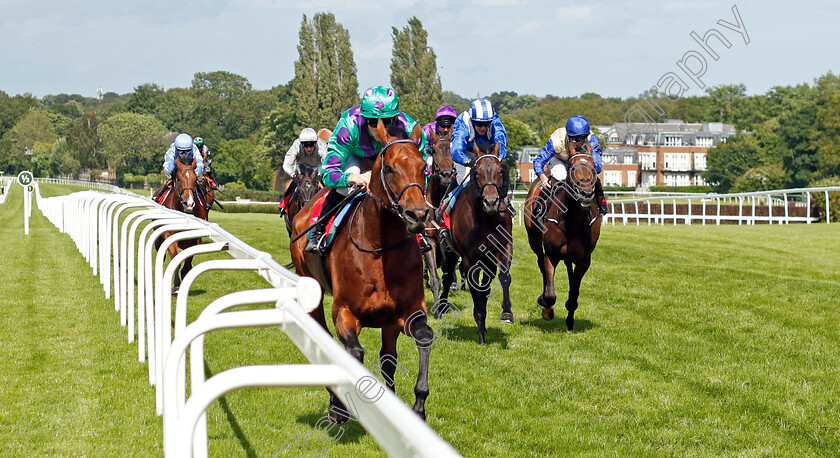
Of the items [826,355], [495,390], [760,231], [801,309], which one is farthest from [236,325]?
[760,231]

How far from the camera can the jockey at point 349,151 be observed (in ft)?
16.0

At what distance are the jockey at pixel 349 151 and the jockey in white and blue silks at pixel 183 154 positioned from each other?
6.31m

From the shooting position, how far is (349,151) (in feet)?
17.9

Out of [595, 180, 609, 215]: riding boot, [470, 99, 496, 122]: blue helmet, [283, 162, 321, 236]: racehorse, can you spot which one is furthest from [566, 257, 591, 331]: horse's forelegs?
[283, 162, 321, 236]: racehorse

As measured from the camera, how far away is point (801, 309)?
916cm

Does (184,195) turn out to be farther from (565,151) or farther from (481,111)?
(565,151)

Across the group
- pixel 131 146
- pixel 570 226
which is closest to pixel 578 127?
pixel 570 226

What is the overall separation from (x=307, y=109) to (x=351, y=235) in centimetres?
5386

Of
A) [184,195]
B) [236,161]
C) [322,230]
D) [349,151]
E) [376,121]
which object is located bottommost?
[322,230]

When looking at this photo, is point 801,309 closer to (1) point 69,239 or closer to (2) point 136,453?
(2) point 136,453

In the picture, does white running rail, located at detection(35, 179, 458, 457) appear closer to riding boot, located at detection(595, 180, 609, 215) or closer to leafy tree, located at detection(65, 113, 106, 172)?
riding boot, located at detection(595, 180, 609, 215)

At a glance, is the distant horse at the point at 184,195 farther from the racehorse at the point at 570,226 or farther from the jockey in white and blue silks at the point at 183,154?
the racehorse at the point at 570,226

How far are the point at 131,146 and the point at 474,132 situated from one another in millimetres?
95614

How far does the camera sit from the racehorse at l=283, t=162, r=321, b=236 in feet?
34.9
